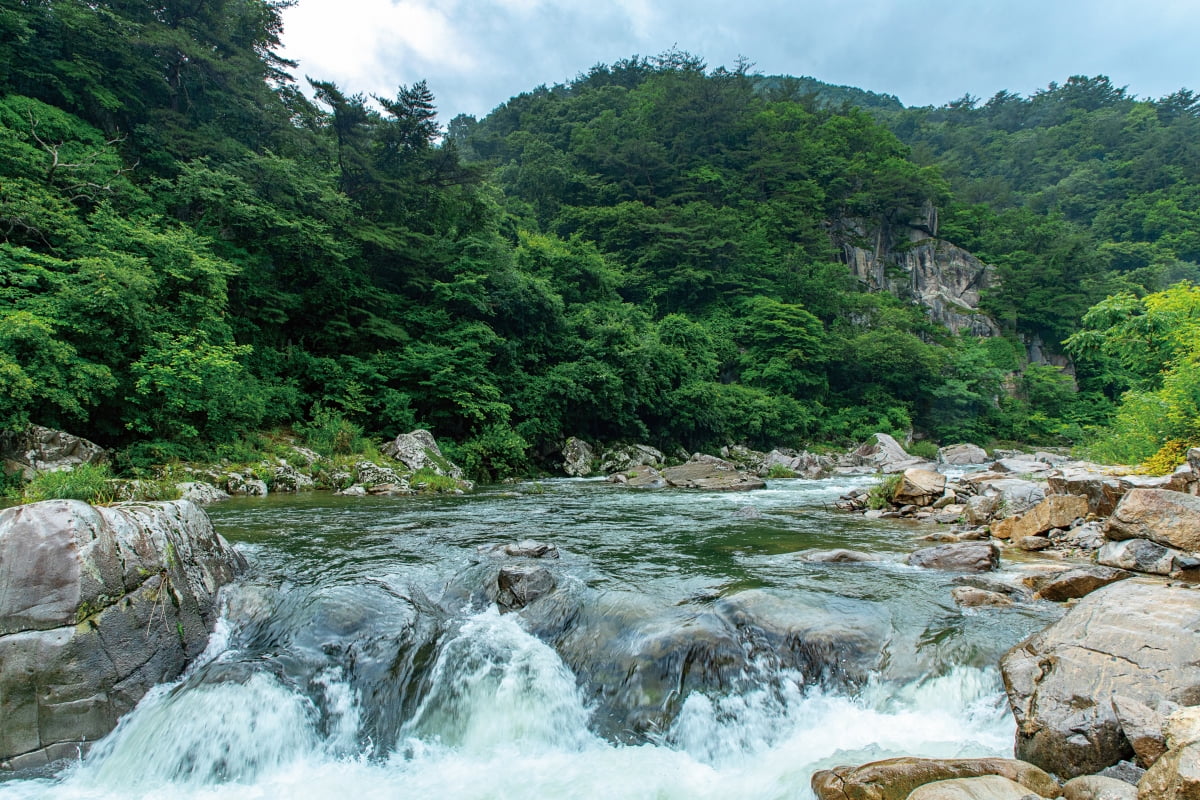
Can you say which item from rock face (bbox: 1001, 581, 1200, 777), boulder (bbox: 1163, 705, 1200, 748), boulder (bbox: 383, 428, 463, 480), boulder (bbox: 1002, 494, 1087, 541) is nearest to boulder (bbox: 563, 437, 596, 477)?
boulder (bbox: 383, 428, 463, 480)

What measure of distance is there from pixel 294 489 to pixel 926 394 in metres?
40.8

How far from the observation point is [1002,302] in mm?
51812

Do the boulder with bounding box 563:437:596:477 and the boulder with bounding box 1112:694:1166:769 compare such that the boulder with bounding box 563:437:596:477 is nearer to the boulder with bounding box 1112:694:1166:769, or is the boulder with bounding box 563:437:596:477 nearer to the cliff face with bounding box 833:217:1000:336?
the boulder with bounding box 1112:694:1166:769

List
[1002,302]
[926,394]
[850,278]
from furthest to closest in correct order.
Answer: [1002,302] < [850,278] < [926,394]

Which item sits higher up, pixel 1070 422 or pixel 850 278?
pixel 850 278

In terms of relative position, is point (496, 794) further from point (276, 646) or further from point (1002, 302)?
point (1002, 302)

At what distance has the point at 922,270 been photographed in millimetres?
53688

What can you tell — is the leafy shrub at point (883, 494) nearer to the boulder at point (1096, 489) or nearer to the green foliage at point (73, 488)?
Result: the boulder at point (1096, 489)

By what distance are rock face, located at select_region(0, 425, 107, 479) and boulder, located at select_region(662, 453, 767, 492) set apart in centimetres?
1636

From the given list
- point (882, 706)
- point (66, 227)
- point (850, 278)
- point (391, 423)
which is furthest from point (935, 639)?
point (850, 278)

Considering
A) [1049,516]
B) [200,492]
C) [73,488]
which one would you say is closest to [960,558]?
[1049,516]

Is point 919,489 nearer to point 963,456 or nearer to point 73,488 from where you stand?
point 73,488

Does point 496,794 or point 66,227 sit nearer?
point 496,794

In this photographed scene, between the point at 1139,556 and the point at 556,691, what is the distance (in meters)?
7.45
